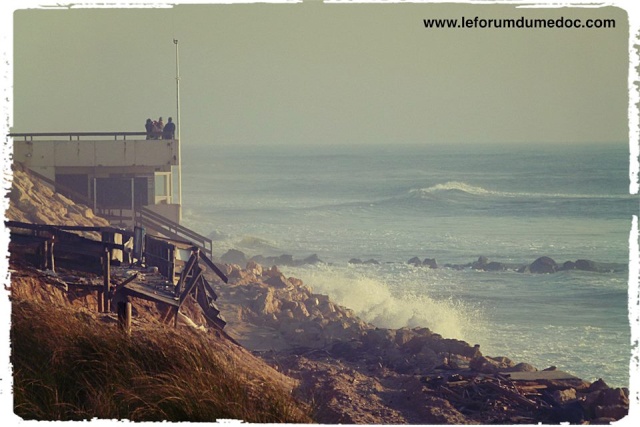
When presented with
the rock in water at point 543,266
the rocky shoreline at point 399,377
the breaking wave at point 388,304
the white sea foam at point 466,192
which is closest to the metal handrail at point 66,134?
the rocky shoreline at point 399,377

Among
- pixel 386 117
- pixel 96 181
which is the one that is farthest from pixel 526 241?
pixel 96 181

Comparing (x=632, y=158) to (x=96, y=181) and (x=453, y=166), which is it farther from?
(x=453, y=166)

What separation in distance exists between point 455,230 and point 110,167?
9657mm

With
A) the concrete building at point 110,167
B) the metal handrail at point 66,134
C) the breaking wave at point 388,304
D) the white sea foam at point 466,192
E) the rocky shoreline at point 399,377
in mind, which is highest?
the metal handrail at point 66,134

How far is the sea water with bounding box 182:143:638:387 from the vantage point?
19.8 metres

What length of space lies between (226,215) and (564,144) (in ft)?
26.2

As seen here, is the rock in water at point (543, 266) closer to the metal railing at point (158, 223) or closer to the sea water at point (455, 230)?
the sea water at point (455, 230)

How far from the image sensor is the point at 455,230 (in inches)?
1022

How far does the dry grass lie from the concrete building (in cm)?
852

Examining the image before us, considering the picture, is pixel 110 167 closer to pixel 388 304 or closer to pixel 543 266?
pixel 388 304

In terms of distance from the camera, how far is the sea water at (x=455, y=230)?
1978 cm

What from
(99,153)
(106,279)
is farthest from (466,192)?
(106,279)

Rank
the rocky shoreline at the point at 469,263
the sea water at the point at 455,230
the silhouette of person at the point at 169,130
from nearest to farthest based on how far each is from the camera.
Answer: the silhouette of person at the point at 169,130 < the sea water at the point at 455,230 < the rocky shoreline at the point at 469,263

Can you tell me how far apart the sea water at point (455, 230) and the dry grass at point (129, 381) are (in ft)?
27.8
